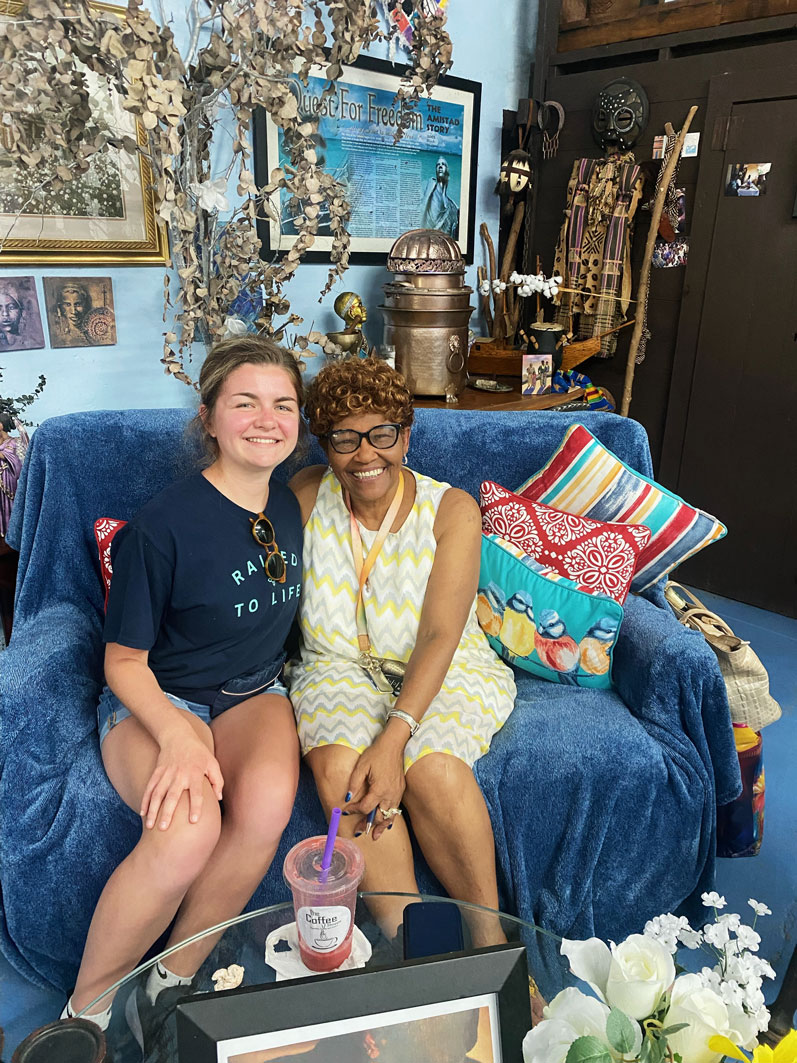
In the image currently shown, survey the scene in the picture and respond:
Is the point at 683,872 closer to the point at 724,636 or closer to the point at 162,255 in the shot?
the point at 724,636

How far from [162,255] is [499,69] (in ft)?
5.59

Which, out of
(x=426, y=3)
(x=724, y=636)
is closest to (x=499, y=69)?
(x=426, y=3)

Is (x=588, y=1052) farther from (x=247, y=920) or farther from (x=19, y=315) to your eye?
(x=19, y=315)

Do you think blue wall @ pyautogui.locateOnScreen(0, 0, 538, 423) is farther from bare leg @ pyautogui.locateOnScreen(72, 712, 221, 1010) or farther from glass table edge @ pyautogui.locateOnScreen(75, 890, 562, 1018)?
glass table edge @ pyautogui.locateOnScreen(75, 890, 562, 1018)

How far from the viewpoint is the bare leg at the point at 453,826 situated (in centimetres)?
125

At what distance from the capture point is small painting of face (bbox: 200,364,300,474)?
1310 mm

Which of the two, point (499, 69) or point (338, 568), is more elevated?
point (499, 69)

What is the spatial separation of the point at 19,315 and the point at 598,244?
6.93 feet

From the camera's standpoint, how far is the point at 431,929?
93 cm

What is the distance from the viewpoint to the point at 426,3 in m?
2.21

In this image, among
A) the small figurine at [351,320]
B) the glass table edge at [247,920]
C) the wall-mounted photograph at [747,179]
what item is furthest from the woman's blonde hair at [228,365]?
the wall-mounted photograph at [747,179]

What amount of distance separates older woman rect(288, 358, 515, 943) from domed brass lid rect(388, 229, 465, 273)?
1.11 metres

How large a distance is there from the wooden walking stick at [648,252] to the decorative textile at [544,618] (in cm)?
170

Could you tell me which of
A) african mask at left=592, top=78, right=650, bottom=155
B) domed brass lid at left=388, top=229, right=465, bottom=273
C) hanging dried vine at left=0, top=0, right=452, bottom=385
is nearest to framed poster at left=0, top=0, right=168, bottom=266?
hanging dried vine at left=0, top=0, right=452, bottom=385
